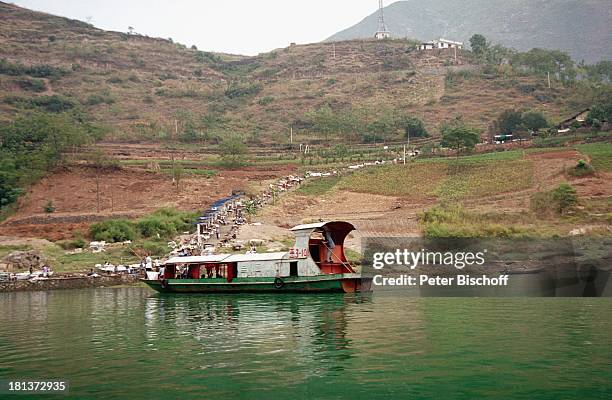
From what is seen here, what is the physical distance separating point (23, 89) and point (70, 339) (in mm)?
117999

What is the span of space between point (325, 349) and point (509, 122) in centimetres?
8107

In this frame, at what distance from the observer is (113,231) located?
49.9 meters

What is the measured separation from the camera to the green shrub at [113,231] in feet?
163

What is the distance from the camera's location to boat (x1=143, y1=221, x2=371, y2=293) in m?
31.4

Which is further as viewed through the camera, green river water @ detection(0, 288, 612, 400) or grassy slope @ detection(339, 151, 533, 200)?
grassy slope @ detection(339, 151, 533, 200)

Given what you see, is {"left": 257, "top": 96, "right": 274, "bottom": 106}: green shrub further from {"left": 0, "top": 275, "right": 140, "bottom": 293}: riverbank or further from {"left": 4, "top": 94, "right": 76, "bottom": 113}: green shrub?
{"left": 0, "top": 275, "right": 140, "bottom": 293}: riverbank

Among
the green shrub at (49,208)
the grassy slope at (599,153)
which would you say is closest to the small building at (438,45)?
the grassy slope at (599,153)

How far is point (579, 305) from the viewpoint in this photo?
25.9 m

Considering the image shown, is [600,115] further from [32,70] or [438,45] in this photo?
[32,70]

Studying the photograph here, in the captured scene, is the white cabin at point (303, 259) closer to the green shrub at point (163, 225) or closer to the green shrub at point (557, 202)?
the green shrub at point (163, 225)

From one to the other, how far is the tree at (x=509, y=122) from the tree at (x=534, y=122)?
796mm

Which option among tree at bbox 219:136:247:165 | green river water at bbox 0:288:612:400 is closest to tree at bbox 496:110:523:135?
tree at bbox 219:136:247:165

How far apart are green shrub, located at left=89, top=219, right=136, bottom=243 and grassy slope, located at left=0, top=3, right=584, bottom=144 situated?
49692mm

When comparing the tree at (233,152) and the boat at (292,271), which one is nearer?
the boat at (292,271)
